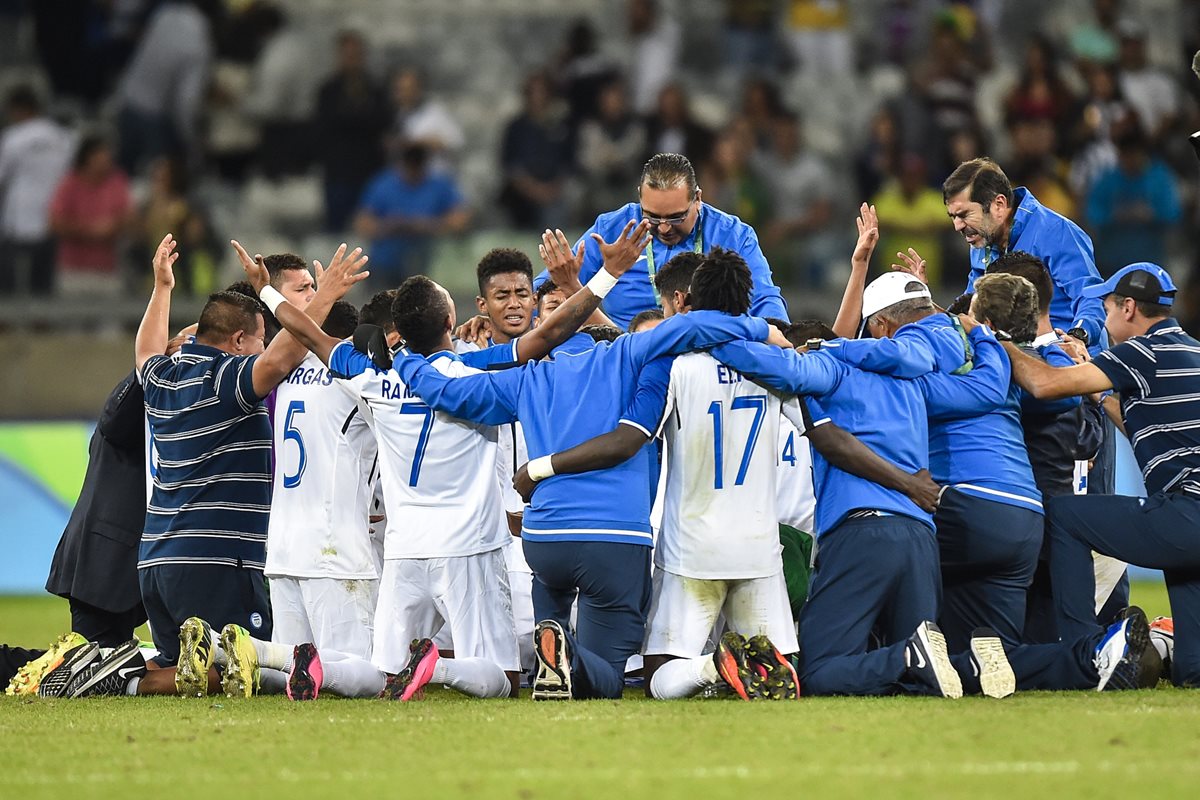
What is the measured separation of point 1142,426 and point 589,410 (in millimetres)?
2607

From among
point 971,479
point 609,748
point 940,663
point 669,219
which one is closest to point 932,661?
point 940,663

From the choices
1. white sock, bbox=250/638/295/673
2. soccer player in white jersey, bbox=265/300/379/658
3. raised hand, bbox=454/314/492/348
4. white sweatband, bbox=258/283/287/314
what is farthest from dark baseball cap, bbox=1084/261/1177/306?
white sock, bbox=250/638/295/673

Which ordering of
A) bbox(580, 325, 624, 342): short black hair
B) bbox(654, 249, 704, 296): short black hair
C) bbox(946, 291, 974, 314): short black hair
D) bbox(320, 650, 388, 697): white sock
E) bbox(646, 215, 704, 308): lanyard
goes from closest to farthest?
bbox(320, 650, 388, 697): white sock
bbox(654, 249, 704, 296): short black hair
bbox(580, 325, 624, 342): short black hair
bbox(946, 291, 974, 314): short black hair
bbox(646, 215, 704, 308): lanyard

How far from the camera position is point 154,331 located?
8594mm

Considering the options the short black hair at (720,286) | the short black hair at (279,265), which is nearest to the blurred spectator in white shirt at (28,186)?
the short black hair at (279,265)

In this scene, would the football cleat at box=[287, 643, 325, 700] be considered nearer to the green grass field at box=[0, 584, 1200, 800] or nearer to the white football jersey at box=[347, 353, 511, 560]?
the green grass field at box=[0, 584, 1200, 800]

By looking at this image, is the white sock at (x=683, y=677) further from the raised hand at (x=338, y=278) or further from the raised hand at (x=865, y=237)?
the raised hand at (x=865, y=237)

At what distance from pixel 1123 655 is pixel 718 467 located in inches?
77.5

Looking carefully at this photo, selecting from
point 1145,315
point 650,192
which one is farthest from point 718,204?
point 1145,315

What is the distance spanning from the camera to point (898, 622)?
7.51 meters

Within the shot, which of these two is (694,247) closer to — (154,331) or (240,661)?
(154,331)

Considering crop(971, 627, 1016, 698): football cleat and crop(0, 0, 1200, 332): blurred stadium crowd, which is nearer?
crop(971, 627, 1016, 698): football cleat

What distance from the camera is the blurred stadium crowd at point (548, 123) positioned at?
15.5 metres

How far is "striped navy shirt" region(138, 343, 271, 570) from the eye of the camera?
8188 millimetres
